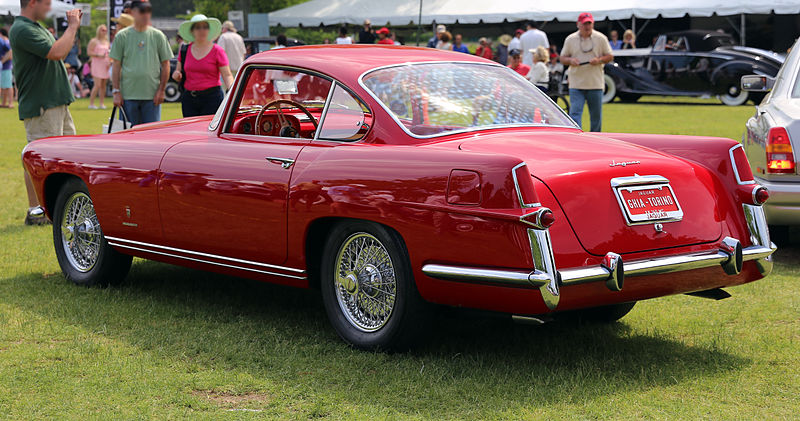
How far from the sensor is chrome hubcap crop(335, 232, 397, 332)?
4.88m

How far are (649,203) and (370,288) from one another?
1318 millimetres

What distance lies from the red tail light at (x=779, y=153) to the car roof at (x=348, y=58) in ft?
7.83

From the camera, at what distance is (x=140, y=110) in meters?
9.87

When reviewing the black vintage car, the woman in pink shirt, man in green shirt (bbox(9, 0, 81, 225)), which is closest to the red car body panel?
man in green shirt (bbox(9, 0, 81, 225))

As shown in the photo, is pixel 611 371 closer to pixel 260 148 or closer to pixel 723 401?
pixel 723 401

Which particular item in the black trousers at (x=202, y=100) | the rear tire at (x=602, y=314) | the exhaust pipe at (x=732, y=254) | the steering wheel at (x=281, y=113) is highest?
the steering wheel at (x=281, y=113)

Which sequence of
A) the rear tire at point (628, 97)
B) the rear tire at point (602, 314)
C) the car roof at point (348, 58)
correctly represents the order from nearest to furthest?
the car roof at point (348, 58) < the rear tire at point (602, 314) < the rear tire at point (628, 97)

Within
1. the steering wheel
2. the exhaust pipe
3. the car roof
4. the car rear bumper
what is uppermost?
the car roof

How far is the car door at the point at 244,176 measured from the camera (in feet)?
17.3

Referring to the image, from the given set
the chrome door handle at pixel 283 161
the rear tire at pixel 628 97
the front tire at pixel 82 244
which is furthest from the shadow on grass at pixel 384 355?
the rear tire at pixel 628 97

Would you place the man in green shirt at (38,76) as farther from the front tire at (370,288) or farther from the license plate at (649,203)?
the license plate at (649,203)

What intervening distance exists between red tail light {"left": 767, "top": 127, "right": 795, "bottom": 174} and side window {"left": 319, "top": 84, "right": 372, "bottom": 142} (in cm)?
333

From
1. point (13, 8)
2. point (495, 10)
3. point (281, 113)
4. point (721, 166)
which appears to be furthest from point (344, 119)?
point (13, 8)

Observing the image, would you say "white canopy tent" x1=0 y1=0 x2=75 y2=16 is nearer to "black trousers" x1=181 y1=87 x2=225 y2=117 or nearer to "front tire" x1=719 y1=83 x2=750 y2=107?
"front tire" x1=719 y1=83 x2=750 y2=107
